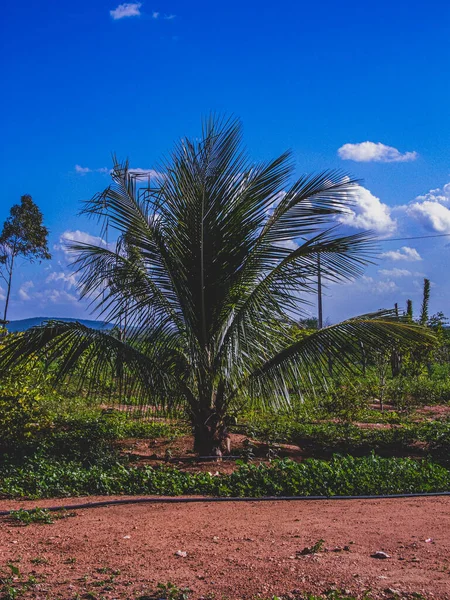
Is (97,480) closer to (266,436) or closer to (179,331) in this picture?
(179,331)

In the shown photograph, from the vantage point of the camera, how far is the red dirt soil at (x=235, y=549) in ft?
14.3

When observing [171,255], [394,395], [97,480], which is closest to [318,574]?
[97,480]

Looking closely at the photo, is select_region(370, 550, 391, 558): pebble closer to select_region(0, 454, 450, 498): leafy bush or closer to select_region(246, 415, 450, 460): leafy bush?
select_region(0, 454, 450, 498): leafy bush

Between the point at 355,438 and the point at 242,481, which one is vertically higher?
the point at 355,438

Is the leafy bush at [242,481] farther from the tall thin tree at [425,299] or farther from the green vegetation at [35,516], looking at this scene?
the tall thin tree at [425,299]

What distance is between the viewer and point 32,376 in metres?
10.7

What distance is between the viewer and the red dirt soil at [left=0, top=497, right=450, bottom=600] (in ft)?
14.3

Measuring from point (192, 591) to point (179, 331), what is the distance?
4942 mm

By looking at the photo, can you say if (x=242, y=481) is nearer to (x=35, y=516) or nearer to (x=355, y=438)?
(x=35, y=516)

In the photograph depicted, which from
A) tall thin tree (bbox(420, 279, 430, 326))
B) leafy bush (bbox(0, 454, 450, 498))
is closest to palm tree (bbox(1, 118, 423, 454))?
leafy bush (bbox(0, 454, 450, 498))

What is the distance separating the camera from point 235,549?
514 centimetres

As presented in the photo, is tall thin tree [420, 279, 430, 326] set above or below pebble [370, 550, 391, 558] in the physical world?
above

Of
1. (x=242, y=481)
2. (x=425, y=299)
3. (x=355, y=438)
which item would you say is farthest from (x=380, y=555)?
(x=425, y=299)

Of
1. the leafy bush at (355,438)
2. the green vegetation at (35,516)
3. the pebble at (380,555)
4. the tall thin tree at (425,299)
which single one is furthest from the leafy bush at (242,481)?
the tall thin tree at (425,299)
